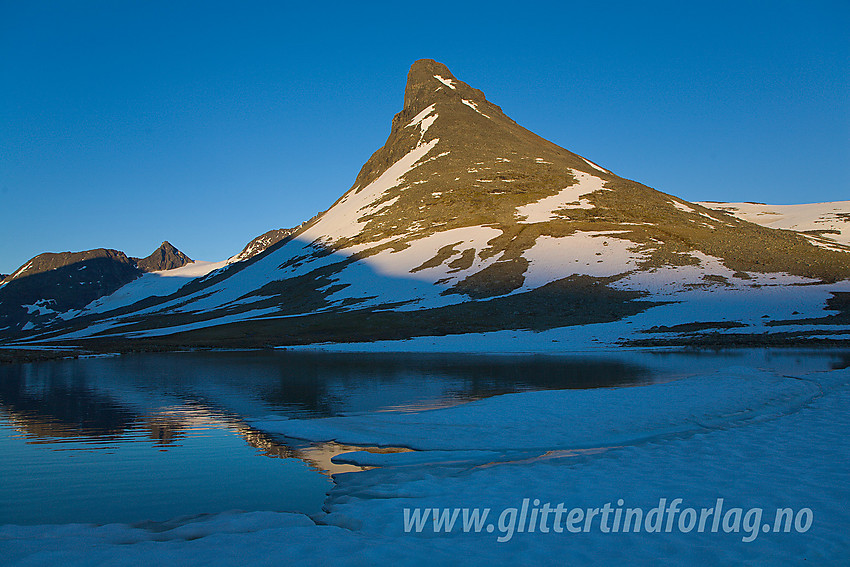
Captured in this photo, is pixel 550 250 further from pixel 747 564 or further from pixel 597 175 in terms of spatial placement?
pixel 747 564

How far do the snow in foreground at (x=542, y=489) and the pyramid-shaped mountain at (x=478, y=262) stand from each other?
6069 centimetres

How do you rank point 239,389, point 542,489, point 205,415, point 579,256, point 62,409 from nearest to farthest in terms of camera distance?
point 542,489 → point 205,415 → point 62,409 → point 239,389 → point 579,256

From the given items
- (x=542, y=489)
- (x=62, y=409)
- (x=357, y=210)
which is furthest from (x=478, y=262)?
(x=542, y=489)

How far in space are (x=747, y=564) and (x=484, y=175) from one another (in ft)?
539

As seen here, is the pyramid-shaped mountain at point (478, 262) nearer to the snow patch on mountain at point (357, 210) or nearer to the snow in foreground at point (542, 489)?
the snow patch on mountain at point (357, 210)

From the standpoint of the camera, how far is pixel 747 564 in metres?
7.03

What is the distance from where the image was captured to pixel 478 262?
11375 centimetres

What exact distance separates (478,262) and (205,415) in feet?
311

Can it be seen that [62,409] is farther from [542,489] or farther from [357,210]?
[357,210]

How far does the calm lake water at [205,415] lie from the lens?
1149 cm

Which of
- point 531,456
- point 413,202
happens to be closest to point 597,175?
point 413,202

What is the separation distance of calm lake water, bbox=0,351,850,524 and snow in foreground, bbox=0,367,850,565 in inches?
57.2

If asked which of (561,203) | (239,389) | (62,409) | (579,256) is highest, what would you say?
(561,203)

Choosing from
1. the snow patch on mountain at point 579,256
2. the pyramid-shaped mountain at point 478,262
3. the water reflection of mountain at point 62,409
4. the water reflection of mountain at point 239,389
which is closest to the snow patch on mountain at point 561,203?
the pyramid-shaped mountain at point 478,262
